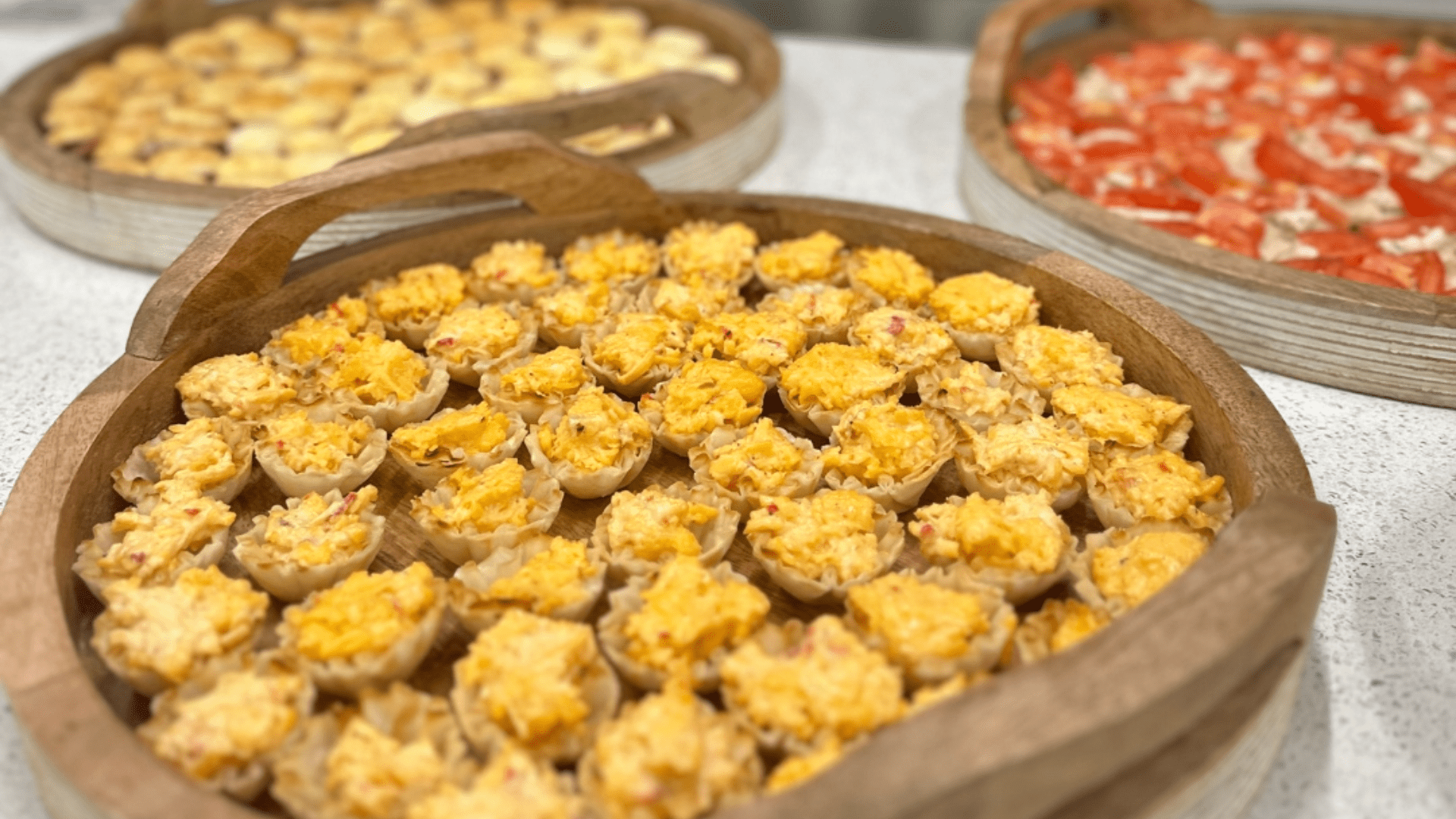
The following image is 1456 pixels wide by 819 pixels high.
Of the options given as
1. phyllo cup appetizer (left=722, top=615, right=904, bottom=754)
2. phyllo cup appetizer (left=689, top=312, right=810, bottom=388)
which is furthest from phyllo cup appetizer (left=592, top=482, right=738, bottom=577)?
phyllo cup appetizer (left=689, top=312, right=810, bottom=388)

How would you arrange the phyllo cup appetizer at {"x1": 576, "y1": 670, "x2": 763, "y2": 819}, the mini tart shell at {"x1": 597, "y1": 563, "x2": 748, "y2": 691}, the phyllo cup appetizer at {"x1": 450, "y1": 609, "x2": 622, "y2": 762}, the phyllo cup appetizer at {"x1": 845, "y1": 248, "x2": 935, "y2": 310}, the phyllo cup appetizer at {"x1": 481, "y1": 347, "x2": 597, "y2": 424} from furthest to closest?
1. the phyllo cup appetizer at {"x1": 845, "y1": 248, "x2": 935, "y2": 310}
2. the phyllo cup appetizer at {"x1": 481, "y1": 347, "x2": 597, "y2": 424}
3. the mini tart shell at {"x1": 597, "y1": 563, "x2": 748, "y2": 691}
4. the phyllo cup appetizer at {"x1": 450, "y1": 609, "x2": 622, "y2": 762}
5. the phyllo cup appetizer at {"x1": 576, "y1": 670, "x2": 763, "y2": 819}

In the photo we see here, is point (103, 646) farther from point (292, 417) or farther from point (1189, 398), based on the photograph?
point (1189, 398)

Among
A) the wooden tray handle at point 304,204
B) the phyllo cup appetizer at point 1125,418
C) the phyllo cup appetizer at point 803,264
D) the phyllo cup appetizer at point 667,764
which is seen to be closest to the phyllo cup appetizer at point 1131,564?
the phyllo cup appetizer at point 1125,418

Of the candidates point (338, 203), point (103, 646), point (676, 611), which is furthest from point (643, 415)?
point (103, 646)

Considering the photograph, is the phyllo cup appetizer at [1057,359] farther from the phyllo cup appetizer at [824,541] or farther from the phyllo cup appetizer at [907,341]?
the phyllo cup appetizer at [824,541]

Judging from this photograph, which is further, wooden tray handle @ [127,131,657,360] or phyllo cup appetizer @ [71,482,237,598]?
wooden tray handle @ [127,131,657,360]

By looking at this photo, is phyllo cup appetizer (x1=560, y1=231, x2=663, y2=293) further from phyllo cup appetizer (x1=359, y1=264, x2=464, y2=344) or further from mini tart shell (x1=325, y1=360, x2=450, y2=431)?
mini tart shell (x1=325, y1=360, x2=450, y2=431)

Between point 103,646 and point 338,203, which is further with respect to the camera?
point 338,203
